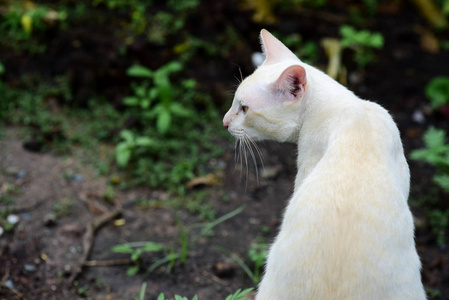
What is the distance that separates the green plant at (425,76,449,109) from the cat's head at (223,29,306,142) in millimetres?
3024

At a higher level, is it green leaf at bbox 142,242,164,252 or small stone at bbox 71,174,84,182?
green leaf at bbox 142,242,164,252

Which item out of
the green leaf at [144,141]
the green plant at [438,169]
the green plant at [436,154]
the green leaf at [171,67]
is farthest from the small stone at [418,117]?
the green leaf at [144,141]

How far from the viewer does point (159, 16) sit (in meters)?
5.56

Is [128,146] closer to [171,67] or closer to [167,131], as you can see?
[167,131]

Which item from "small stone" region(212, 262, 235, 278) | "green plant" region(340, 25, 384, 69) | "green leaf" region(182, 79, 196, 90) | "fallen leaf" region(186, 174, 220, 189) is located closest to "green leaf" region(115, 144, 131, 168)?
"fallen leaf" region(186, 174, 220, 189)

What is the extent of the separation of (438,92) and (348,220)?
12.5 feet

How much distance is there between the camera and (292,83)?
2.54 m

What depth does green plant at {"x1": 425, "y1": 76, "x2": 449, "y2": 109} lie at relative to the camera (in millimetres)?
5368

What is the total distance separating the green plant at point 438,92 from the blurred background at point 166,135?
21 mm

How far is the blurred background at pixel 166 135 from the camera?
378 centimetres

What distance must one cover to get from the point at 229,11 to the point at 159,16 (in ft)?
2.51

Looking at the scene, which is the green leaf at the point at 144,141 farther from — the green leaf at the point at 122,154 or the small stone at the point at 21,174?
the small stone at the point at 21,174

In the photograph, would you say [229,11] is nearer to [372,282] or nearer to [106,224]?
[106,224]

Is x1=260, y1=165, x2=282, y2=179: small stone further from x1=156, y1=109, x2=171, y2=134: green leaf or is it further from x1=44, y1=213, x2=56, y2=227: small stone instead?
x1=44, y1=213, x2=56, y2=227: small stone
